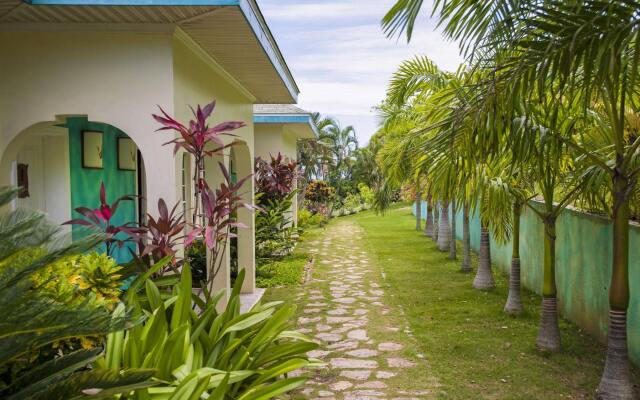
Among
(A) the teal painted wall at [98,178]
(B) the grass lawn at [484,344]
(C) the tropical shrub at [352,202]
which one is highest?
(A) the teal painted wall at [98,178]

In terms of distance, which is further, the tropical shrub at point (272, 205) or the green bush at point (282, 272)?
the tropical shrub at point (272, 205)

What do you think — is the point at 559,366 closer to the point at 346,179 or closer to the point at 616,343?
the point at 616,343

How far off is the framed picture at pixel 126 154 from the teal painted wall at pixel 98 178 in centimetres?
8

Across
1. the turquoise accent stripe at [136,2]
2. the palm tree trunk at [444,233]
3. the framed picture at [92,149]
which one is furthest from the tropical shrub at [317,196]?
the turquoise accent stripe at [136,2]

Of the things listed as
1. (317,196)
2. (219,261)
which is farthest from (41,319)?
(317,196)

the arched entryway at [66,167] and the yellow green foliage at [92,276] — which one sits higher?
the arched entryway at [66,167]

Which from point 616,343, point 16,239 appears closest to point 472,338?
point 616,343

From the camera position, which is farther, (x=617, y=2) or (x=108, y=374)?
(x=617, y=2)

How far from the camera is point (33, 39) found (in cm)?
505

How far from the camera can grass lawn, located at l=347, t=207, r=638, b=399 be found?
18.2 feet

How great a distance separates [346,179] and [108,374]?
36.8 metres

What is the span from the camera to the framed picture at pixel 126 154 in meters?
8.17

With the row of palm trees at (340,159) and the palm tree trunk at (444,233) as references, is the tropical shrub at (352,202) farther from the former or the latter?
the palm tree trunk at (444,233)

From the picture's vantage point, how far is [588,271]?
283 inches
